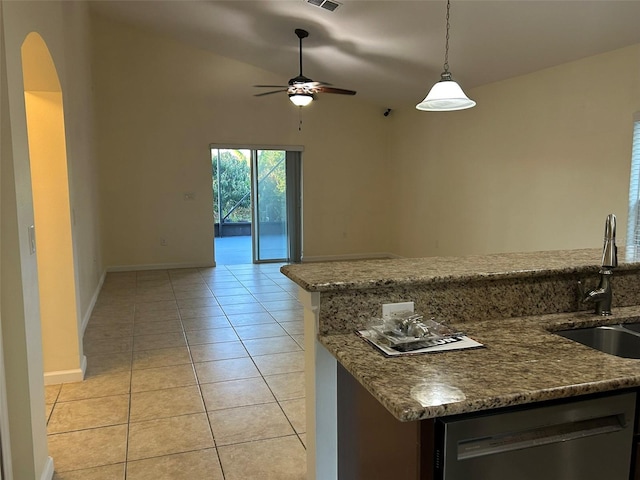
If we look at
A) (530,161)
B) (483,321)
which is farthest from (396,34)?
Answer: (483,321)

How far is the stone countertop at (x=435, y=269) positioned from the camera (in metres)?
1.53

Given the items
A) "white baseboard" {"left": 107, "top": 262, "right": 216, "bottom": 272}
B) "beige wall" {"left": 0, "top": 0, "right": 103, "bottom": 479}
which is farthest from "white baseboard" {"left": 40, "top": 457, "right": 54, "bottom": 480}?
"white baseboard" {"left": 107, "top": 262, "right": 216, "bottom": 272}

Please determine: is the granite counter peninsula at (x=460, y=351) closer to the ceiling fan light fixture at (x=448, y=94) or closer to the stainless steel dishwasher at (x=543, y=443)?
the stainless steel dishwasher at (x=543, y=443)

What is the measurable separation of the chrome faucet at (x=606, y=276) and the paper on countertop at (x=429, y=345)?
2.07 feet

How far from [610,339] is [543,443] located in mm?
804

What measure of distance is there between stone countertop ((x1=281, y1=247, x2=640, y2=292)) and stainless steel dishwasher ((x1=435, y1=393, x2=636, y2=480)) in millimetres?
553

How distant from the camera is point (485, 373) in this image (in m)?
1.21

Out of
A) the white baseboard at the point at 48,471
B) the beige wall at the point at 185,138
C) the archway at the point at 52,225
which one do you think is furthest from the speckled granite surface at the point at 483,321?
the beige wall at the point at 185,138

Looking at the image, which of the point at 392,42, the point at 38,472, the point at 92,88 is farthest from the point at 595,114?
the point at 92,88

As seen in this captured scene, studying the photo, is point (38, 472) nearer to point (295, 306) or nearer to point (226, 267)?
point (295, 306)

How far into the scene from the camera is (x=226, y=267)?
752cm

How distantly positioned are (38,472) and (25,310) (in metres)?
0.71

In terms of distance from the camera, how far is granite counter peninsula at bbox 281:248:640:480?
112 cm

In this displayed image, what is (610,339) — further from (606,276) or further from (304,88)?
(304,88)
